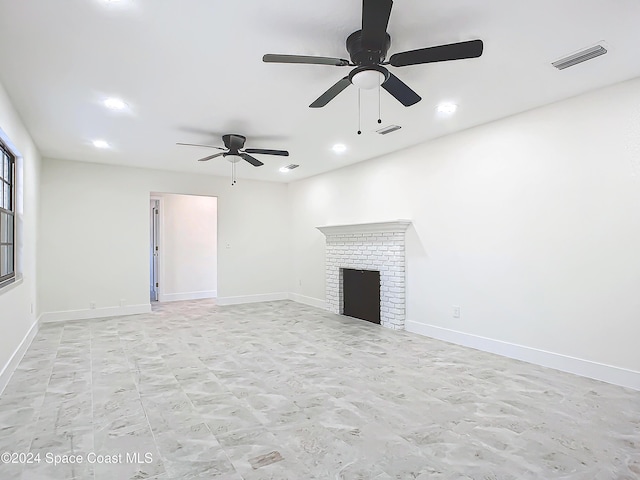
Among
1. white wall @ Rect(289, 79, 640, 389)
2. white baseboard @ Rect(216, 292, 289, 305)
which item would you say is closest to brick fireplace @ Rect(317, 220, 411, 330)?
white wall @ Rect(289, 79, 640, 389)

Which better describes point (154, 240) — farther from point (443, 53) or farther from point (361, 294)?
point (443, 53)

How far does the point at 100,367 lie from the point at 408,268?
12.7ft

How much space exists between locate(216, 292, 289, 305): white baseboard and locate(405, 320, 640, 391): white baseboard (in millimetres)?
3823

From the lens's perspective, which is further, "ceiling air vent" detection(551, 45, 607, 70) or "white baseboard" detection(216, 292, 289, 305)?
"white baseboard" detection(216, 292, 289, 305)

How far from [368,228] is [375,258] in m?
0.48

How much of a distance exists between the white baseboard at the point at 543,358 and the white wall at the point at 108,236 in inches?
171

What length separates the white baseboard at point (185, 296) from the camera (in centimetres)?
831

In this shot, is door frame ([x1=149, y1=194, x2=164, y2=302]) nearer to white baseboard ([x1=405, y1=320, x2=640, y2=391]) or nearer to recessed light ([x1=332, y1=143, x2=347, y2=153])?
recessed light ([x1=332, y1=143, x2=347, y2=153])

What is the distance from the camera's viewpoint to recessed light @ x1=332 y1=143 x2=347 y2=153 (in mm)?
5359

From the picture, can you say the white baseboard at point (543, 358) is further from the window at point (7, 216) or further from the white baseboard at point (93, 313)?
the white baseboard at point (93, 313)

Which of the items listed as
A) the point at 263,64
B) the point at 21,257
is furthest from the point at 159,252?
the point at 263,64

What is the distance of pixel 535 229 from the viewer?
3.90 metres

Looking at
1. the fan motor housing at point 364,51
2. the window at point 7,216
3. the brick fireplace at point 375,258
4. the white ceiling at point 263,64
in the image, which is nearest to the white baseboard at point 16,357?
the window at point 7,216

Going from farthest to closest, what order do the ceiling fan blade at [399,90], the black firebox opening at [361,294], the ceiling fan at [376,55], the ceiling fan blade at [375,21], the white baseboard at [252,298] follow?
the white baseboard at [252,298]
the black firebox opening at [361,294]
the ceiling fan blade at [399,90]
the ceiling fan at [376,55]
the ceiling fan blade at [375,21]
